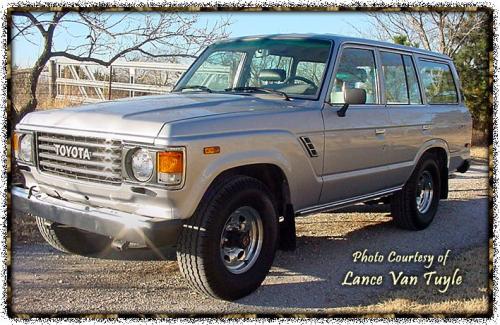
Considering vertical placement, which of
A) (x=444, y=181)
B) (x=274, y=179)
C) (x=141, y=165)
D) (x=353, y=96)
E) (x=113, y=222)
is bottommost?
(x=444, y=181)

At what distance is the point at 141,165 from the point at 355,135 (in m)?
2.24

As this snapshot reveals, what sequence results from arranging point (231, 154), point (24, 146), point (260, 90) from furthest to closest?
point (260, 90)
point (24, 146)
point (231, 154)

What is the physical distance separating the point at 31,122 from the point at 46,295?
1.36m

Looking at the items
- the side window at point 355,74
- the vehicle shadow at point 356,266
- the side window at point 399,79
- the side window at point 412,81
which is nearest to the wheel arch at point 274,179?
the vehicle shadow at point 356,266

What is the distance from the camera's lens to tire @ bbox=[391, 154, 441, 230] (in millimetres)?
6207

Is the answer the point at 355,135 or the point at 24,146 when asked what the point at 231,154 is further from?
the point at 24,146

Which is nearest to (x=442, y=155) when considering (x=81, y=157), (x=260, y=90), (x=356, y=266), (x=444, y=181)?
(x=444, y=181)

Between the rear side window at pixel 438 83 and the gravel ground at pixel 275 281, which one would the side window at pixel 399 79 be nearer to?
the rear side window at pixel 438 83

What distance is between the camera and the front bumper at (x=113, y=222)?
11.6ft

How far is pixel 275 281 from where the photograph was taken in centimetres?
451

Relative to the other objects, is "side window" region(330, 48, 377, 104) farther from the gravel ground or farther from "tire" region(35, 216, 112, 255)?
"tire" region(35, 216, 112, 255)

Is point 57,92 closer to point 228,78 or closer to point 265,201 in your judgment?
point 228,78

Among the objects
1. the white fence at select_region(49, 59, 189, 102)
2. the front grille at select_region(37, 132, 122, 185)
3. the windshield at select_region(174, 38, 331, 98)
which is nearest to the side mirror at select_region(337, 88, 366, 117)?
the windshield at select_region(174, 38, 331, 98)

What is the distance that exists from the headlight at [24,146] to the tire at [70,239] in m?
0.60
